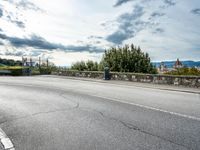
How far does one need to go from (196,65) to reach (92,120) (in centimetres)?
2589

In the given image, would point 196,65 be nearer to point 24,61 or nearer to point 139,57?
point 139,57

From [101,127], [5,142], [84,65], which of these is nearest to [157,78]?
[101,127]

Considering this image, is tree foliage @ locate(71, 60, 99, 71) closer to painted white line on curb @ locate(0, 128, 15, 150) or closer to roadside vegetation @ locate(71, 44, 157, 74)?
roadside vegetation @ locate(71, 44, 157, 74)

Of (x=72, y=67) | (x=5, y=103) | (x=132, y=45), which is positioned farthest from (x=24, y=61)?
(x=5, y=103)

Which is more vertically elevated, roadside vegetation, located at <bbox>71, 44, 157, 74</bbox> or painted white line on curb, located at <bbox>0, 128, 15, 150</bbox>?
roadside vegetation, located at <bbox>71, 44, 157, 74</bbox>

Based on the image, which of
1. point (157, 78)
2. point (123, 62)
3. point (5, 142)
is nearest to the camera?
point (5, 142)

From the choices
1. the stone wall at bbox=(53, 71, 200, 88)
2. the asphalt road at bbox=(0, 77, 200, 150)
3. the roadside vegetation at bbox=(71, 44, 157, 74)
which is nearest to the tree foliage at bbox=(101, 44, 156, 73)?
the roadside vegetation at bbox=(71, 44, 157, 74)

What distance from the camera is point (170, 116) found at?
6711 millimetres

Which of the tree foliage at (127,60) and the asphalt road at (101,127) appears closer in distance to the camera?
the asphalt road at (101,127)

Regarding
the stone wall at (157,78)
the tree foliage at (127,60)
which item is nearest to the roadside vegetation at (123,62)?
the tree foliage at (127,60)

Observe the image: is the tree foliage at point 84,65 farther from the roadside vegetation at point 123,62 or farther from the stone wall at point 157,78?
the stone wall at point 157,78

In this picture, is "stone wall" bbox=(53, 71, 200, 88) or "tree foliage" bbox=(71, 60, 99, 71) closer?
"stone wall" bbox=(53, 71, 200, 88)

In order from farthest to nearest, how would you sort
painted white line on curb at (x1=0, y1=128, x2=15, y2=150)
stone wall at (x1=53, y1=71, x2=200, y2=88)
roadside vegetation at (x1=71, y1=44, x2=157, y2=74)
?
roadside vegetation at (x1=71, y1=44, x2=157, y2=74) < stone wall at (x1=53, y1=71, x2=200, y2=88) < painted white line on curb at (x1=0, y1=128, x2=15, y2=150)

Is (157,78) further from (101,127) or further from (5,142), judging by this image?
(5,142)
